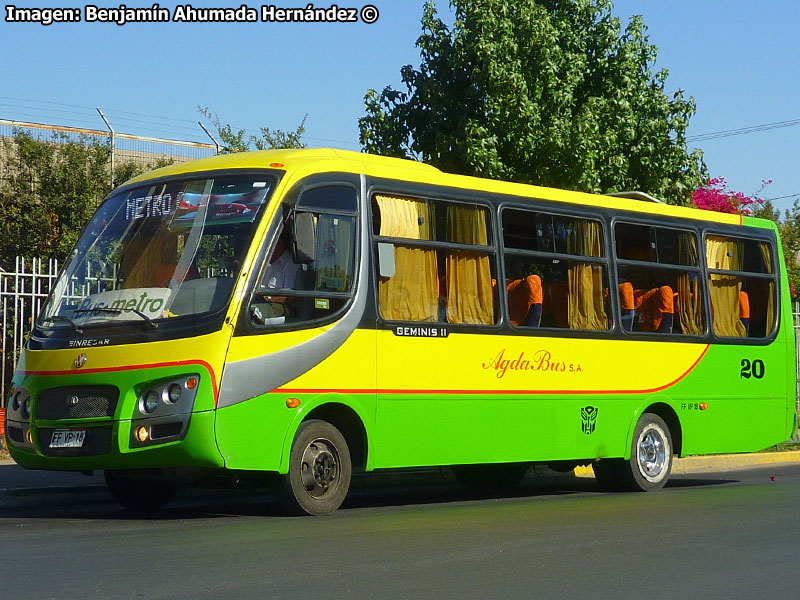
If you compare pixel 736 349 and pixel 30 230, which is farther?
pixel 30 230

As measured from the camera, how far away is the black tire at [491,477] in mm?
15359

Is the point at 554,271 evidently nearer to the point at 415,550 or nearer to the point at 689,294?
the point at 689,294

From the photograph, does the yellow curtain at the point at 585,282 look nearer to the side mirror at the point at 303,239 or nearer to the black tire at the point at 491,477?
the black tire at the point at 491,477

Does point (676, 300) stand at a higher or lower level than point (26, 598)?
higher

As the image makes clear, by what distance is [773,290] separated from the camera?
54.7 ft

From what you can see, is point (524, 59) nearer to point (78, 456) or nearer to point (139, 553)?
point (78, 456)

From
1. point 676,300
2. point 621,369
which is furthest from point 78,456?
point 676,300

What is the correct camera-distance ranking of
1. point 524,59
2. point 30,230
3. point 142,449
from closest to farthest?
point 142,449, point 524,59, point 30,230

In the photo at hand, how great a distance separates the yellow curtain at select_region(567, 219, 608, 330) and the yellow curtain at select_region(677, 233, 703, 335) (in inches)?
56.2

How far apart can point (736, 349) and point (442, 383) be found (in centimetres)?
517

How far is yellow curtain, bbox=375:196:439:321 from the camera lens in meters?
11.9

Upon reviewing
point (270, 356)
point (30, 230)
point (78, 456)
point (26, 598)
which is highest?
point (30, 230)

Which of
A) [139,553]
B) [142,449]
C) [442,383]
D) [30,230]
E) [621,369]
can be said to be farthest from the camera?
[30,230]

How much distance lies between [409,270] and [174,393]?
2.74 m
